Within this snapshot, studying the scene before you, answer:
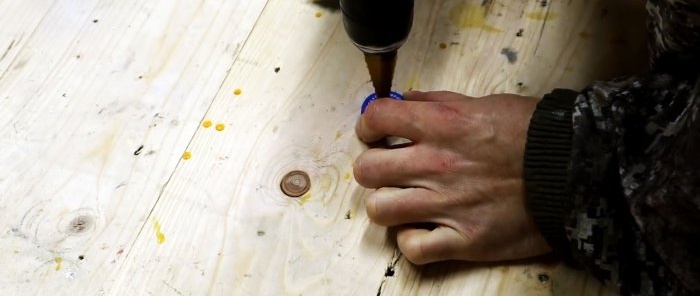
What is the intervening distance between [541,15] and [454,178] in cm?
27

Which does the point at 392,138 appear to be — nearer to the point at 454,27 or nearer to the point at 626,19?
the point at 454,27

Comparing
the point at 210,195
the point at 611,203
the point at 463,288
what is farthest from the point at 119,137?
the point at 611,203

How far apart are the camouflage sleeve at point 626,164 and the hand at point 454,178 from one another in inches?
1.1

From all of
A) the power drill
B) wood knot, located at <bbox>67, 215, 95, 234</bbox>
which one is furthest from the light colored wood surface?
the power drill

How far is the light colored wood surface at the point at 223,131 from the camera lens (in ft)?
2.15

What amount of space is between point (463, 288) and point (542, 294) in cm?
7

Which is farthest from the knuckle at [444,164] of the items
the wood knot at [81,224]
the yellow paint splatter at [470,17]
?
the wood knot at [81,224]

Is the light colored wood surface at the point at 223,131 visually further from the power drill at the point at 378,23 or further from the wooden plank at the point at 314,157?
the power drill at the point at 378,23

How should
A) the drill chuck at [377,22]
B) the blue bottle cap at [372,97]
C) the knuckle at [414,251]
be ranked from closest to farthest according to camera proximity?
the drill chuck at [377,22]
the knuckle at [414,251]
the blue bottle cap at [372,97]

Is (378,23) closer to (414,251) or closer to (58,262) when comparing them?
(414,251)

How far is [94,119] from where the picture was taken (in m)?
0.76

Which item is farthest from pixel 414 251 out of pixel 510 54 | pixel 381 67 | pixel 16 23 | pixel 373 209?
pixel 16 23

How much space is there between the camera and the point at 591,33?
2.57 feet

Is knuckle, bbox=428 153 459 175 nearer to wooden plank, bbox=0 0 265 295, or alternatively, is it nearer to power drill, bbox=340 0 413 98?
power drill, bbox=340 0 413 98
